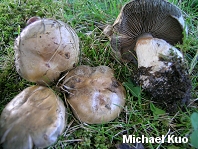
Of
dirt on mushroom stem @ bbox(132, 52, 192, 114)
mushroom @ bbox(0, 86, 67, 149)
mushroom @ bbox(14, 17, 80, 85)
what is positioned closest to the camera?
mushroom @ bbox(0, 86, 67, 149)

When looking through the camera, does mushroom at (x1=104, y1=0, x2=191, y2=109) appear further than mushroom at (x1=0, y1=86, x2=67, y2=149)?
Yes

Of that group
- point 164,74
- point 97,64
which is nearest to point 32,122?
point 97,64

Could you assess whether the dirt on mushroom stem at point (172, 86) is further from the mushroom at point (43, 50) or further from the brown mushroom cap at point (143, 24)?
the mushroom at point (43, 50)

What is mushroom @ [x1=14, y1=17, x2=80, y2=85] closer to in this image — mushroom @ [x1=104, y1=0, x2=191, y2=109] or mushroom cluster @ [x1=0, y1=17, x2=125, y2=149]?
mushroom cluster @ [x1=0, y1=17, x2=125, y2=149]

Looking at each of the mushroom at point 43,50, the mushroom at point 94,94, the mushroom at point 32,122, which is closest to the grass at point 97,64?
the mushroom at point 94,94

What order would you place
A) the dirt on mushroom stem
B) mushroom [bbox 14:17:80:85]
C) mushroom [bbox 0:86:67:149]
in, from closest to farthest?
mushroom [bbox 0:86:67:149], mushroom [bbox 14:17:80:85], the dirt on mushroom stem

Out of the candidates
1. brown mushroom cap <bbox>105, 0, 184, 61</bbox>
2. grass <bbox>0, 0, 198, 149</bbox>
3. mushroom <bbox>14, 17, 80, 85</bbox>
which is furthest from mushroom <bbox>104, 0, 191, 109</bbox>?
mushroom <bbox>14, 17, 80, 85</bbox>

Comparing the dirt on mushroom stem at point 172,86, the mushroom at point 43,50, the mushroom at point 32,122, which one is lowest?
the mushroom at point 32,122

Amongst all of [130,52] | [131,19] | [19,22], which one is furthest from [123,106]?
[19,22]

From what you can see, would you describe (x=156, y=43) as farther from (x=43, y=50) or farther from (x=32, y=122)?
(x=32, y=122)
